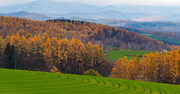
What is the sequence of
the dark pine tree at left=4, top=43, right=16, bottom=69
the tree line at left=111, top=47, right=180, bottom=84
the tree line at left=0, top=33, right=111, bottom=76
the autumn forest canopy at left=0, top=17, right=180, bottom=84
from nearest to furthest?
the tree line at left=111, top=47, right=180, bottom=84 → the autumn forest canopy at left=0, top=17, right=180, bottom=84 → the dark pine tree at left=4, top=43, right=16, bottom=69 → the tree line at left=0, top=33, right=111, bottom=76

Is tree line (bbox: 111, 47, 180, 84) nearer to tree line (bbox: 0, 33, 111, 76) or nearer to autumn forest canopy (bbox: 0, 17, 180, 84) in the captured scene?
autumn forest canopy (bbox: 0, 17, 180, 84)

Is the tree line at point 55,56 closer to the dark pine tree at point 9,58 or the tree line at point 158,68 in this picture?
the dark pine tree at point 9,58

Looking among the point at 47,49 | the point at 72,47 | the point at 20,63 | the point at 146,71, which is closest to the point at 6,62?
the point at 20,63

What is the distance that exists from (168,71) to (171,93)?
119 feet

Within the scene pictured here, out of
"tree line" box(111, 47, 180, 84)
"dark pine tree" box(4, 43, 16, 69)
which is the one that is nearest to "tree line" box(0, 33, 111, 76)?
"dark pine tree" box(4, 43, 16, 69)

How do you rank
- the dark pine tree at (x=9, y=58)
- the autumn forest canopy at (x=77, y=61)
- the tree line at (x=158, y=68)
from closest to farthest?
the tree line at (x=158, y=68)
the autumn forest canopy at (x=77, y=61)
the dark pine tree at (x=9, y=58)

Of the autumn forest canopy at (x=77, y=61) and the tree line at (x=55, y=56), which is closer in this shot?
the autumn forest canopy at (x=77, y=61)

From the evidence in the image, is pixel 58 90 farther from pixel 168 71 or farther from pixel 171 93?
pixel 168 71

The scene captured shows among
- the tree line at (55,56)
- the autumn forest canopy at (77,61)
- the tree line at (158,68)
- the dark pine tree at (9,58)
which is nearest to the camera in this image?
the tree line at (158,68)

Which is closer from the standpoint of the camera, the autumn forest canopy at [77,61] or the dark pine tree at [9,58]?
the autumn forest canopy at [77,61]

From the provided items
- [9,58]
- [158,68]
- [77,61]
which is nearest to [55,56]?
[77,61]

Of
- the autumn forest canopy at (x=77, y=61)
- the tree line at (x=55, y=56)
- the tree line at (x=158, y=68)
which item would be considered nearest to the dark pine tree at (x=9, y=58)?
the autumn forest canopy at (x=77, y=61)

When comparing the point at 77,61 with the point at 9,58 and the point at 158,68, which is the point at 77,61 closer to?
the point at 9,58

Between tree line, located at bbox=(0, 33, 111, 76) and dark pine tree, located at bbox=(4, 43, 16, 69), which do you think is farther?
tree line, located at bbox=(0, 33, 111, 76)
